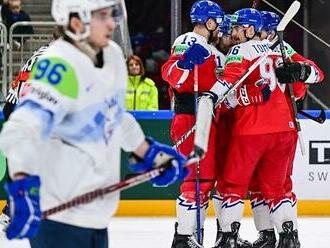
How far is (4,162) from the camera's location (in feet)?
23.4

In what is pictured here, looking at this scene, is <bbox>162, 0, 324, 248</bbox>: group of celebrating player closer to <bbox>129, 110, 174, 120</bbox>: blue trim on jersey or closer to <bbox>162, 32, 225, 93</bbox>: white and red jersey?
<bbox>162, 32, 225, 93</bbox>: white and red jersey

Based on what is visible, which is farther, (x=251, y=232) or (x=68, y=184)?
(x=251, y=232)

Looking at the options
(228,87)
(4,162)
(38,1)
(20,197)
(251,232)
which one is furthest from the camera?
(38,1)

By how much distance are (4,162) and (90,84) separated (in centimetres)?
438

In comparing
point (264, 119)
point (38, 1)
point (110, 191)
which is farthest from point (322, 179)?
point (110, 191)

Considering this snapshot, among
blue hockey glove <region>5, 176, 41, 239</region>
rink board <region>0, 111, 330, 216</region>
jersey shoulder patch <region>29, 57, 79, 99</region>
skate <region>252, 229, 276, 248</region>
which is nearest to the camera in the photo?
blue hockey glove <region>5, 176, 41, 239</region>

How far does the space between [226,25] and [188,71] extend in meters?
0.49

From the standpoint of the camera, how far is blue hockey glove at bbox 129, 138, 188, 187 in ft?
10.5

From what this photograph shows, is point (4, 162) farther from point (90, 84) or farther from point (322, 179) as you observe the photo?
point (90, 84)

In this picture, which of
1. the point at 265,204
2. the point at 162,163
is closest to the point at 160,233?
the point at 265,204

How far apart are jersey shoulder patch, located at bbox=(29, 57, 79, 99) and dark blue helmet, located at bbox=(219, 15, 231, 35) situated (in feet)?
9.43

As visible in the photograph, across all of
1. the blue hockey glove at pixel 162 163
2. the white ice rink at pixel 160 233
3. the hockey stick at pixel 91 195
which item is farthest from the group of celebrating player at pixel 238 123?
the hockey stick at pixel 91 195

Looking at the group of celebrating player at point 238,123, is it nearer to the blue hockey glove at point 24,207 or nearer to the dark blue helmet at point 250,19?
the dark blue helmet at point 250,19

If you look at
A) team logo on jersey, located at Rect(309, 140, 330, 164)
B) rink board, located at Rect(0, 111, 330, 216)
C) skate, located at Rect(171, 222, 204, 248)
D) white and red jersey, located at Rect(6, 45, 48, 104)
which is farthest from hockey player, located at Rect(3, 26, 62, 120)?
team logo on jersey, located at Rect(309, 140, 330, 164)
